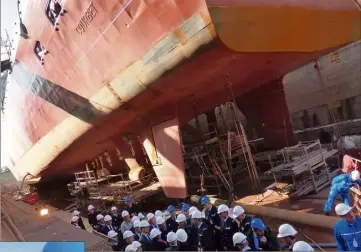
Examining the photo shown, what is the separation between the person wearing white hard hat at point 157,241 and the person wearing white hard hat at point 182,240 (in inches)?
10.9

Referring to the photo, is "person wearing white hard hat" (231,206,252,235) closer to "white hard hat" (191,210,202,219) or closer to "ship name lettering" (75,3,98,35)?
"white hard hat" (191,210,202,219)

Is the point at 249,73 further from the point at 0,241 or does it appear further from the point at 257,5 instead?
the point at 0,241

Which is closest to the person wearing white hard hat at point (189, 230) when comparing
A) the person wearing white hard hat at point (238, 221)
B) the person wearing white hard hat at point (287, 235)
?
the person wearing white hard hat at point (238, 221)

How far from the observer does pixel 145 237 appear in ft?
11.5

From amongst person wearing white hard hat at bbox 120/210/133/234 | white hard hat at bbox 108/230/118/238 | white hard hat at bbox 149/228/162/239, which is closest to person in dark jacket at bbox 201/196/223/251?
white hard hat at bbox 149/228/162/239

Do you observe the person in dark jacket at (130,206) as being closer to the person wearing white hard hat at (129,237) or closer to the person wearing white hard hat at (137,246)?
the person wearing white hard hat at (129,237)

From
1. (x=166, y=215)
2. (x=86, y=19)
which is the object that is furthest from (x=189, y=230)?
(x=86, y=19)

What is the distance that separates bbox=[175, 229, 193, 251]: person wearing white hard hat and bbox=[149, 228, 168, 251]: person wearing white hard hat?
28cm

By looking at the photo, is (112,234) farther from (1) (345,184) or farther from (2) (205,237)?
(1) (345,184)


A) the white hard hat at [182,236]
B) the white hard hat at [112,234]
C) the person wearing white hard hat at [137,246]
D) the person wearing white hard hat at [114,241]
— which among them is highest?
the white hard hat at [182,236]

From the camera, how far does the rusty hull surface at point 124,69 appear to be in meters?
3.77

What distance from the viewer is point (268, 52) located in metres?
3.75

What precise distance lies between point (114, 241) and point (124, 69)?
2.15 meters

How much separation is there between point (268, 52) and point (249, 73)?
2.20 ft
